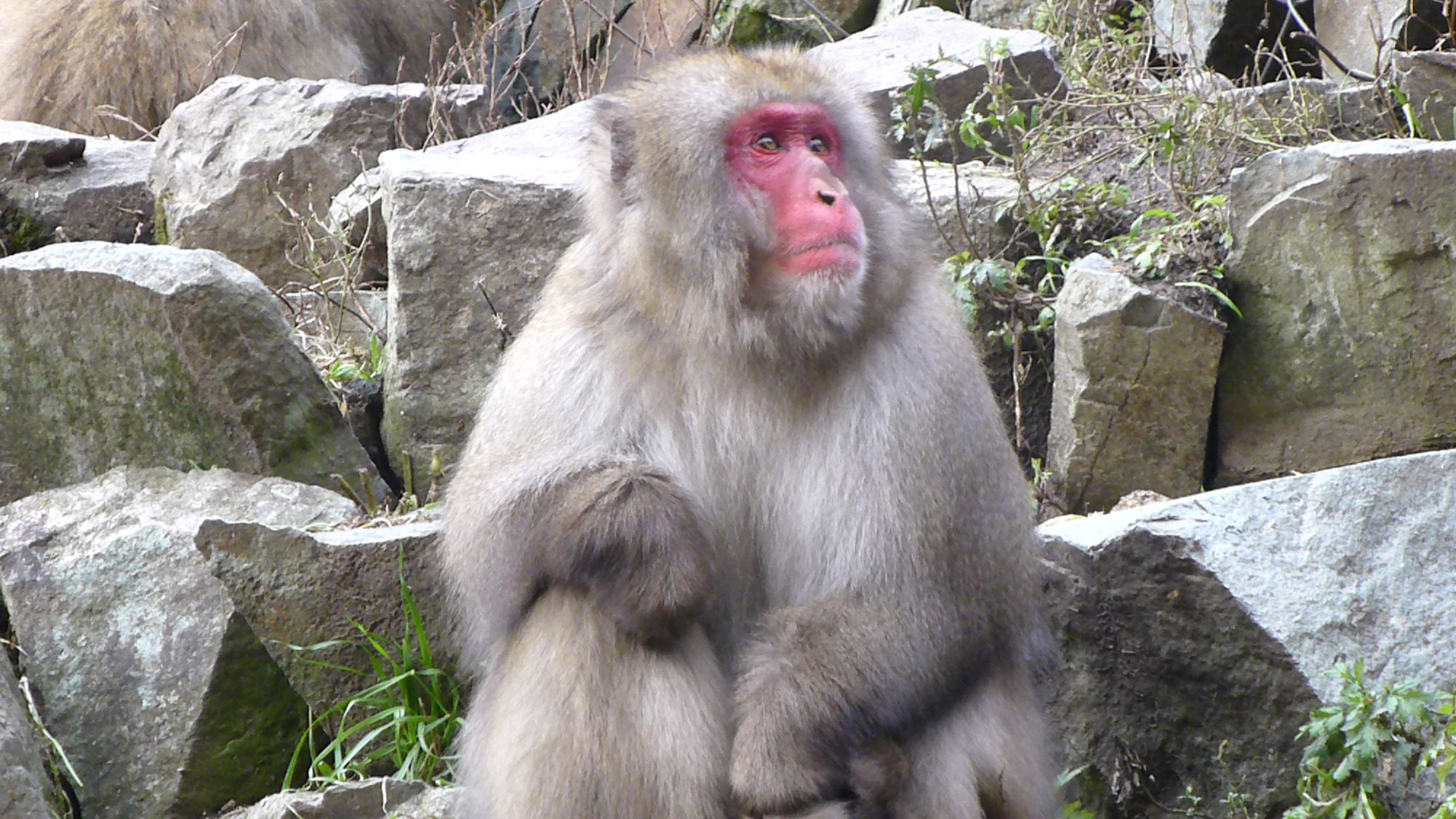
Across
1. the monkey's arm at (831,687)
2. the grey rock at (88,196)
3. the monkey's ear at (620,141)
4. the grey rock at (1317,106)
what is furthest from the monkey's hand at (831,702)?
the grey rock at (88,196)

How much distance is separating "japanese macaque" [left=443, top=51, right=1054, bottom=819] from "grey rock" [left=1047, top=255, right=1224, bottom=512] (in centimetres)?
119

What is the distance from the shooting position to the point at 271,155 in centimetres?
720

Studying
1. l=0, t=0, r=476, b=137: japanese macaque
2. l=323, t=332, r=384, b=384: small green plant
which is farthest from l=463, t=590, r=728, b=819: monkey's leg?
l=0, t=0, r=476, b=137: japanese macaque

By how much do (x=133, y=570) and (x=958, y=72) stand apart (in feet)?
11.5

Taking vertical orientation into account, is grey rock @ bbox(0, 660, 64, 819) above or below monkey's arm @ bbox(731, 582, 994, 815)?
below

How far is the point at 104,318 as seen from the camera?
4941mm

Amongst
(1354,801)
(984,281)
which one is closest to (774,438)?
(1354,801)

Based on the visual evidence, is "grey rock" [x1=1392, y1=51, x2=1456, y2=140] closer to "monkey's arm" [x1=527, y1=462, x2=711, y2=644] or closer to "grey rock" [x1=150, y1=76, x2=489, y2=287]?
"monkey's arm" [x1=527, y1=462, x2=711, y2=644]

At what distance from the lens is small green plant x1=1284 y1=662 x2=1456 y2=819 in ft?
11.0

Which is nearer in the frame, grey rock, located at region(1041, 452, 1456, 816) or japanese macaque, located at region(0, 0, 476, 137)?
grey rock, located at region(1041, 452, 1456, 816)

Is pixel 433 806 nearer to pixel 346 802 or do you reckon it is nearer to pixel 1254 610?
pixel 346 802

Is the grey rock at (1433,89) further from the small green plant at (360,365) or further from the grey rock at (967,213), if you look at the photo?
the small green plant at (360,365)

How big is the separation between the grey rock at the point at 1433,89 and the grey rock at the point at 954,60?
4.32 ft

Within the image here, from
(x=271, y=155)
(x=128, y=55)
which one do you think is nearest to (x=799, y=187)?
(x=271, y=155)
